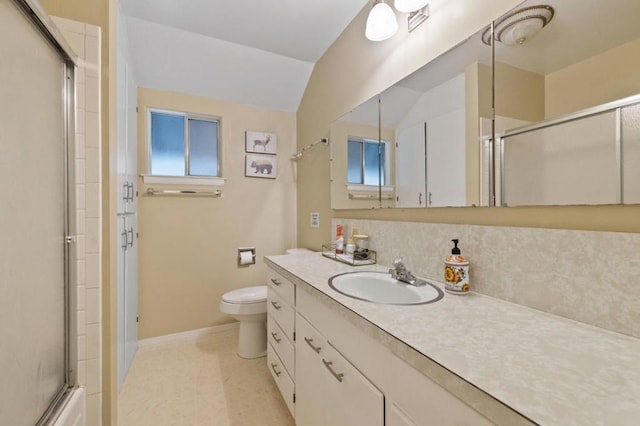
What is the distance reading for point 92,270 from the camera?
1.07m

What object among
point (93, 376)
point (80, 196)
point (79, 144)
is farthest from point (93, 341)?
point (79, 144)

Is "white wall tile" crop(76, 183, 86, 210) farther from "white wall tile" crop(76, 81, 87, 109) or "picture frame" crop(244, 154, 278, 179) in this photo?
"picture frame" crop(244, 154, 278, 179)

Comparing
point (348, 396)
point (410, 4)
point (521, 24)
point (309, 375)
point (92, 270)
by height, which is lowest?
point (309, 375)

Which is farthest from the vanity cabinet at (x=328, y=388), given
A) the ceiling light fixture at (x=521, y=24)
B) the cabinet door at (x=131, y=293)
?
the cabinet door at (x=131, y=293)

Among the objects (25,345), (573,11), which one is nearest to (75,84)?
(25,345)

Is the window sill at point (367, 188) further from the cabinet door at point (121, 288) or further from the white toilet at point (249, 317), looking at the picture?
the cabinet door at point (121, 288)

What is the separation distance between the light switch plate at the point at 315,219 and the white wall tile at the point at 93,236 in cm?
154

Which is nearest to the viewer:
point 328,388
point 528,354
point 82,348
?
point 528,354

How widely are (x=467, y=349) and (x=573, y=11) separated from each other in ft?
3.33

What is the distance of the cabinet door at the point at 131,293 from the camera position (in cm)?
179

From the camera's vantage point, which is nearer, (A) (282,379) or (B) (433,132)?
(B) (433,132)

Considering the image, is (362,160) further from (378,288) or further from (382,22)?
(378,288)

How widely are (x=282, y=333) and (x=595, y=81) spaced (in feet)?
5.33

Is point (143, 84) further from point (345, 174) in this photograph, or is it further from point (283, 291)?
point (283, 291)
